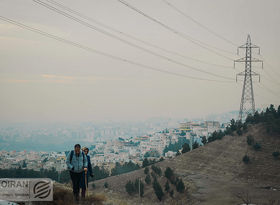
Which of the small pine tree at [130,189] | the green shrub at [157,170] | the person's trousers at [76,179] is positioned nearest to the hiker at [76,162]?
the person's trousers at [76,179]

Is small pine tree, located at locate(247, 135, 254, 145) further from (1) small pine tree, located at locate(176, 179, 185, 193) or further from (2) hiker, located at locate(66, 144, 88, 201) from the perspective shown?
(2) hiker, located at locate(66, 144, 88, 201)

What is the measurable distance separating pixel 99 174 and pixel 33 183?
59387mm

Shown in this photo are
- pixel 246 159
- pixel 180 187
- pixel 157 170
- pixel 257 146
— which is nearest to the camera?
pixel 180 187

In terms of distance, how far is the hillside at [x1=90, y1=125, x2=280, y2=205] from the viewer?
87.5 ft

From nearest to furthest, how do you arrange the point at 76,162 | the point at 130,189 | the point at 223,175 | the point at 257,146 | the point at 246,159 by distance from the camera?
the point at 76,162, the point at 130,189, the point at 223,175, the point at 246,159, the point at 257,146

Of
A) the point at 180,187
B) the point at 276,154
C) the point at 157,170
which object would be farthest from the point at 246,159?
the point at 180,187

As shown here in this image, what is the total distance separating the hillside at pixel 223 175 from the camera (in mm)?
26677

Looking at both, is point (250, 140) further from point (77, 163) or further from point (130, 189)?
point (77, 163)

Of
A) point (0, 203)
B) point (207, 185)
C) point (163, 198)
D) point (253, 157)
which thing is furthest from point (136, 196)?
point (0, 203)

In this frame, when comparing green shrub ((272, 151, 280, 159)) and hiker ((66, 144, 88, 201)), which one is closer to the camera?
hiker ((66, 144, 88, 201))

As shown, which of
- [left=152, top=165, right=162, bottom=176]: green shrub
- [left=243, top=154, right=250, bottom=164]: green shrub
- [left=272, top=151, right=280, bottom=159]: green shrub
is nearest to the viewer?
[left=152, top=165, right=162, bottom=176]: green shrub

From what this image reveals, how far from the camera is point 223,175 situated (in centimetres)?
3700

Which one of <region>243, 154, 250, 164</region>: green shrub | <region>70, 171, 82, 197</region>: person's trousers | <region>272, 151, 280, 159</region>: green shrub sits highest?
<region>70, 171, 82, 197</region>: person's trousers

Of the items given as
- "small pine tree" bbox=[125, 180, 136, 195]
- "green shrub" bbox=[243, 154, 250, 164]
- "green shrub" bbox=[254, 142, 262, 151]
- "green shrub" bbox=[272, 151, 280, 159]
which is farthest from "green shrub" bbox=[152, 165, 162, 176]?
"green shrub" bbox=[272, 151, 280, 159]
